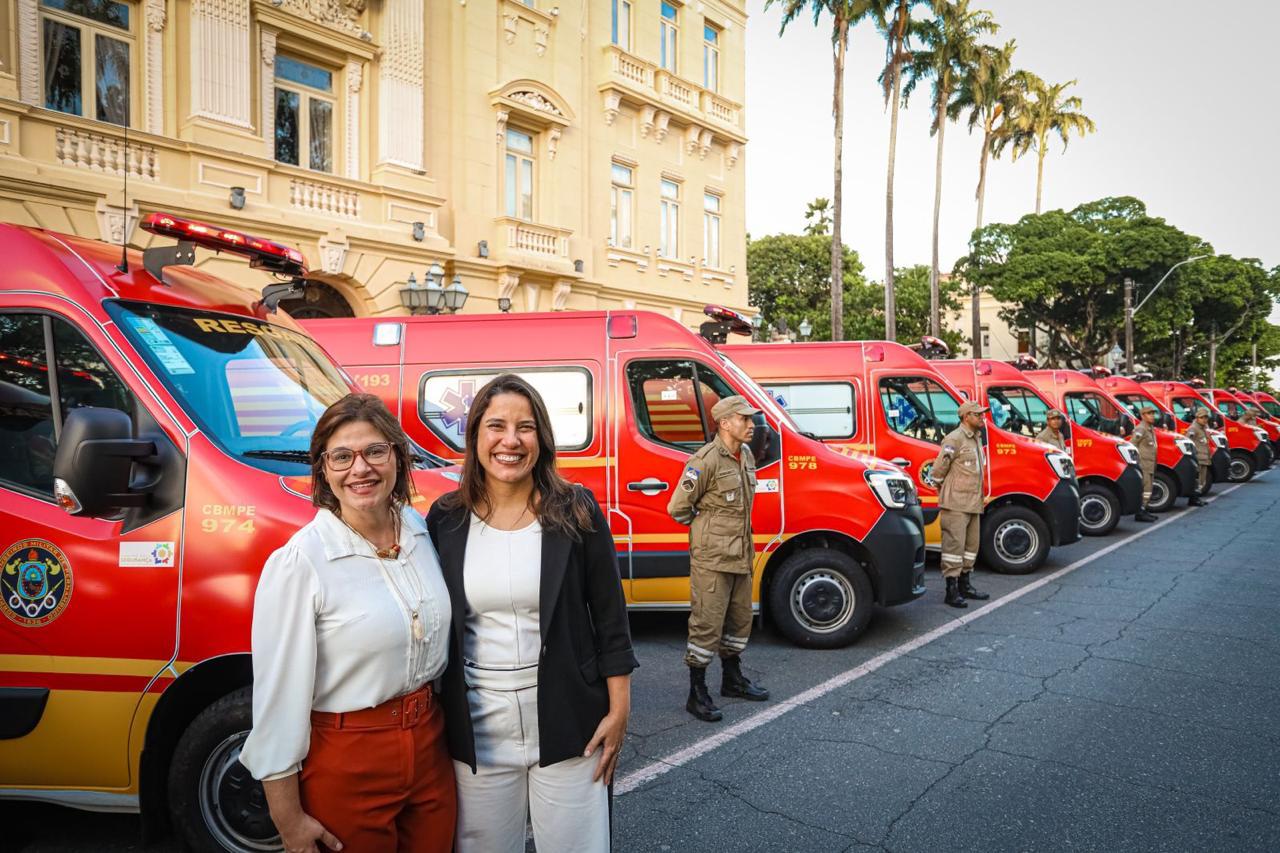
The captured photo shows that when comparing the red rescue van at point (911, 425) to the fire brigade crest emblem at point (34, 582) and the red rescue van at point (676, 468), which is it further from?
the fire brigade crest emblem at point (34, 582)

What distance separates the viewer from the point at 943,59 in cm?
2855

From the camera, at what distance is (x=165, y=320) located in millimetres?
3520

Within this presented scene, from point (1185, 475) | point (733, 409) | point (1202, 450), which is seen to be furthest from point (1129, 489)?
point (733, 409)

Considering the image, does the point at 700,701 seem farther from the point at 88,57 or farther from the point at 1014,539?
the point at 88,57

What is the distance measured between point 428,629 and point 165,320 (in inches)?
88.1

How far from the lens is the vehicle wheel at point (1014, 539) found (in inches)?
374

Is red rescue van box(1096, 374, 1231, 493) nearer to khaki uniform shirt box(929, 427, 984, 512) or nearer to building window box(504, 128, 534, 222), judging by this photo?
khaki uniform shirt box(929, 427, 984, 512)

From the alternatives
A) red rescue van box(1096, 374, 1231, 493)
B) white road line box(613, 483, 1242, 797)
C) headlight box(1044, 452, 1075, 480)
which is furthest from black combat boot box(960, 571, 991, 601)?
red rescue van box(1096, 374, 1231, 493)

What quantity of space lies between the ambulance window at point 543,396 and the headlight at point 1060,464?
5640 millimetres

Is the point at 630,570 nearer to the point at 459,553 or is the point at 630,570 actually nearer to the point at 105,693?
the point at 105,693

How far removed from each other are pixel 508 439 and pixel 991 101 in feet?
122

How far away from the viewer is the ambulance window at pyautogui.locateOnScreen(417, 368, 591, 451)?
6656 mm

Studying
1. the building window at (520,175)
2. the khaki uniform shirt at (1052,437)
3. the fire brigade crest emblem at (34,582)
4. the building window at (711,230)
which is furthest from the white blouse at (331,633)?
the building window at (711,230)

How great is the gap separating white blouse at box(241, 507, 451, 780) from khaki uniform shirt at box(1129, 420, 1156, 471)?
1519cm
